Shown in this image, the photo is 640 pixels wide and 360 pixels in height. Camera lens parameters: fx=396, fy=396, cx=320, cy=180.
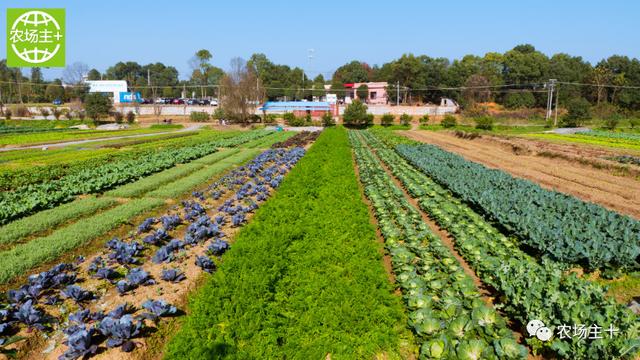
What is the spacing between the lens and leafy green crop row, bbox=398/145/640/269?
829 cm

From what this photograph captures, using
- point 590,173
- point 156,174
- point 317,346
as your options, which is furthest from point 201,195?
point 590,173

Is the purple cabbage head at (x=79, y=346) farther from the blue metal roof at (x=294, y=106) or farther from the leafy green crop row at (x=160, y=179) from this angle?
the blue metal roof at (x=294, y=106)

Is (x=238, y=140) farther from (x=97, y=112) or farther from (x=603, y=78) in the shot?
(x=603, y=78)

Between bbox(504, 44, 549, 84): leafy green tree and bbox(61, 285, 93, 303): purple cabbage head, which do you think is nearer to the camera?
bbox(61, 285, 93, 303): purple cabbage head

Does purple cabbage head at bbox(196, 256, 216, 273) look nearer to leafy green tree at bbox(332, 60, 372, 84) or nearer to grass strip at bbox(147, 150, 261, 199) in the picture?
grass strip at bbox(147, 150, 261, 199)

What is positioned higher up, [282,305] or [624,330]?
[624,330]

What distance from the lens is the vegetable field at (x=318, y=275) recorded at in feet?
17.2

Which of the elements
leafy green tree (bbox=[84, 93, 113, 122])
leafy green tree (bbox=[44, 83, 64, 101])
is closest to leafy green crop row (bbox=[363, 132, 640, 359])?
leafy green tree (bbox=[84, 93, 113, 122])

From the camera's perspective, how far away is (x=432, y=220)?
12211 mm

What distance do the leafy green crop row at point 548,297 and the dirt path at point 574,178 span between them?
7.25m

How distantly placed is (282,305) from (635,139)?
4157 centimetres

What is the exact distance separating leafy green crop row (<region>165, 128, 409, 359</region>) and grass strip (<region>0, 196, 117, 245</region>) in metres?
6.38

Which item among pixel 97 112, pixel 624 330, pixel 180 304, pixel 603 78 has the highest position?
pixel 603 78

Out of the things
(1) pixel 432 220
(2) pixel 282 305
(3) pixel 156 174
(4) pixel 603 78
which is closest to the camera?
(2) pixel 282 305
